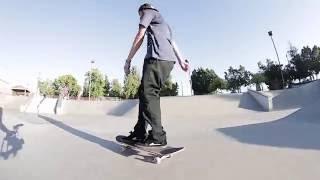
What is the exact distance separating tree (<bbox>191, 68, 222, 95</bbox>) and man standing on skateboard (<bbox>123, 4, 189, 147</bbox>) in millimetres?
55660

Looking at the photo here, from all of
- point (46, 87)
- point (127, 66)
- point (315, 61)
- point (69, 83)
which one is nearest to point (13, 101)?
point (127, 66)

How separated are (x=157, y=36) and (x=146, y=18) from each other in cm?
25

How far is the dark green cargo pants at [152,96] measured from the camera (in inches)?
118

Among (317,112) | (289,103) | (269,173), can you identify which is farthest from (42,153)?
(289,103)

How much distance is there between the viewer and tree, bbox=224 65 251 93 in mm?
58688

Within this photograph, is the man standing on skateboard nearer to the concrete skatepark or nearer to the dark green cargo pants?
the dark green cargo pants

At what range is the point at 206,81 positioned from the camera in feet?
195

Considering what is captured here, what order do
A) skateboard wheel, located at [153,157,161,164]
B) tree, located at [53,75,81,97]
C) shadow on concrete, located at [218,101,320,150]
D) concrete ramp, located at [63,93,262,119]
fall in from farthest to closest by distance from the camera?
1. tree, located at [53,75,81,97]
2. concrete ramp, located at [63,93,262,119]
3. shadow on concrete, located at [218,101,320,150]
4. skateboard wheel, located at [153,157,161,164]

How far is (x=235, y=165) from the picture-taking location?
8.82 ft

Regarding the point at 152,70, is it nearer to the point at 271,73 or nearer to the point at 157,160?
the point at 157,160

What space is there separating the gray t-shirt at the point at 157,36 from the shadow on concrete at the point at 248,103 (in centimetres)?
1338

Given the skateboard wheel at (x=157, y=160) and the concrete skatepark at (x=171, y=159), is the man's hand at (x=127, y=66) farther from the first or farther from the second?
the skateboard wheel at (x=157, y=160)

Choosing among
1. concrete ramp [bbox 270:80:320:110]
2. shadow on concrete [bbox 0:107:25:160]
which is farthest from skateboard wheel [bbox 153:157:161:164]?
concrete ramp [bbox 270:80:320:110]

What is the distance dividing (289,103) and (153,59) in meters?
14.7
